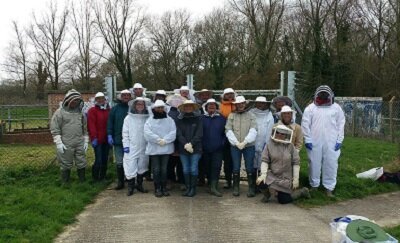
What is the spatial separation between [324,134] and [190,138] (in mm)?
2287

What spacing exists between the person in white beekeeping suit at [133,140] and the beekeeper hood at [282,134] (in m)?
2.33

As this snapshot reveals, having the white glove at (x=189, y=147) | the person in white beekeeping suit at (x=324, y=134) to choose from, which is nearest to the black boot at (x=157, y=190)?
the white glove at (x=189, y=147)

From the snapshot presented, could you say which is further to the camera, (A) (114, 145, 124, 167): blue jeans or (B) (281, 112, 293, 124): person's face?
(A) (114, 145, 124, 167): blue jeans

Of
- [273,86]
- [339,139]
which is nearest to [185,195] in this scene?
[339,139]

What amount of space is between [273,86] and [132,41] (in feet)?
57.7

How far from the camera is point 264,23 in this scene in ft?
132

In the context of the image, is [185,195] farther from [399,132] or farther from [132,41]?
[132,41]

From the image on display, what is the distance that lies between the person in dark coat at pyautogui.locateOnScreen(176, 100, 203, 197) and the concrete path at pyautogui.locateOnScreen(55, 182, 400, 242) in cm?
41

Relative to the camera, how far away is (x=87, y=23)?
46.9 m

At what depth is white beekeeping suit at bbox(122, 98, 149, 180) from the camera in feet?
26.6

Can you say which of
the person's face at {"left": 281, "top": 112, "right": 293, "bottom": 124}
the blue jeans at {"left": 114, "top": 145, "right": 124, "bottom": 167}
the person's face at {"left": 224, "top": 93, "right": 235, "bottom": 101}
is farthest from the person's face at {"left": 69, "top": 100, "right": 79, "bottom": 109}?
the person's face at {"left": 281, "top": 112, "right": 293, "bottom": 124}

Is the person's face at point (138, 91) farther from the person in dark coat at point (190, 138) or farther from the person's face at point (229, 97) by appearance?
the person's face at point (229, 97)

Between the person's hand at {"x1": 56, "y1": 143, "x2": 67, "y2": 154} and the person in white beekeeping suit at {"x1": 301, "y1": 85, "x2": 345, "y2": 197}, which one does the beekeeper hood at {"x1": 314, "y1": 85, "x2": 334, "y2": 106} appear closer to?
the person in white beekeeping suit at {"x1": 301, "y1": 85, "x2": 345, "y2": 197}

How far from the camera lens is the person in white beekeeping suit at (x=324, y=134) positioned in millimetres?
7945
